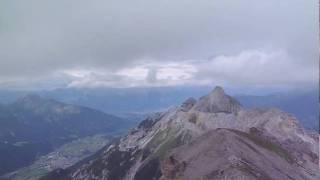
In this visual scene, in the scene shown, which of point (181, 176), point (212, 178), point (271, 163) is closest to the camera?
point (212, 178)

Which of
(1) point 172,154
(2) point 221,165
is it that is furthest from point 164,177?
(2) point 221,165

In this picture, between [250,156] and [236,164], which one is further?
[250,156]

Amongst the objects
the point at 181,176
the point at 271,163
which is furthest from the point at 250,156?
the point at 181,176

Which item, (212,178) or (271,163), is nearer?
(212,178)

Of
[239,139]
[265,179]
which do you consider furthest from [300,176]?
[265,179]

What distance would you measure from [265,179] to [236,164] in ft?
32.6

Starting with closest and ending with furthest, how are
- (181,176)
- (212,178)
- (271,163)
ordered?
1. (212,178)
2. (181,176)
3. (271,163)

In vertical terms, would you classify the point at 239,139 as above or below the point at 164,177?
above

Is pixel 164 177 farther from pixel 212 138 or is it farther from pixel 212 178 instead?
pixel 212 178

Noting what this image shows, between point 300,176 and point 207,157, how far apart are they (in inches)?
1750

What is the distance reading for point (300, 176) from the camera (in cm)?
19600

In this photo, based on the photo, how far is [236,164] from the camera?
530 ft

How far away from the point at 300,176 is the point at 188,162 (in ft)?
155

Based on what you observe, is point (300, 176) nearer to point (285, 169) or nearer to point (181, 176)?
point (285, 169)
